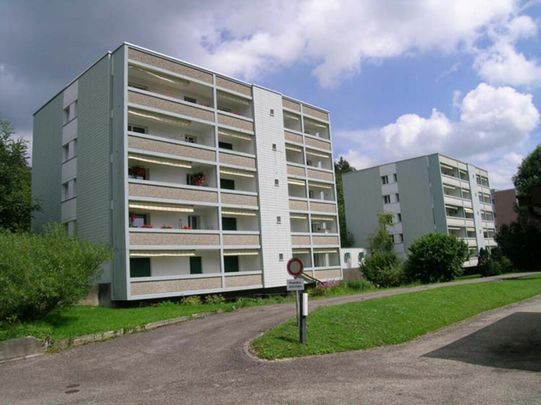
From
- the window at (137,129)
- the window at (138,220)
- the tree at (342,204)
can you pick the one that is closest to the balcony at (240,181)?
the window at (137,129)

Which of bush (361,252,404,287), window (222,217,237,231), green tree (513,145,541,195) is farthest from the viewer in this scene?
green tree (513,145,541,195)

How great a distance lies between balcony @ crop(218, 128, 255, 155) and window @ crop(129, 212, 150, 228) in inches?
324

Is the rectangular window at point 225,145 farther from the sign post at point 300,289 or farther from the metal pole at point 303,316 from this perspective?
the metal pole at point 303,316

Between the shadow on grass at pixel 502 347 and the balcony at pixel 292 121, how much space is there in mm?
26452

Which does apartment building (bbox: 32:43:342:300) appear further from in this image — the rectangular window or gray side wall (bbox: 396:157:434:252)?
gray side wall (bbox: 396:157:434:252)

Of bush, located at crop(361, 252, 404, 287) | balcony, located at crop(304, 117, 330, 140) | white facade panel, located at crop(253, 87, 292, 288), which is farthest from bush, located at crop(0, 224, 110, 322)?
balcony, located at crop(304, 117, 330, 140)

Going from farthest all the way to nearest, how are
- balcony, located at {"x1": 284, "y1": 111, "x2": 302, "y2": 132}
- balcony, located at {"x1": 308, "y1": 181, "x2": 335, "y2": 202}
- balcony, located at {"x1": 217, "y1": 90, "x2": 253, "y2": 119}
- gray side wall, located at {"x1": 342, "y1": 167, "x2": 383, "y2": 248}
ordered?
gray side wall, located at {"x1": 342, "y1": 167, "x2": 383, "y2": 248}
balcony, located at {"x1": 308, "y1": 181, "x2": 335, "y2": 202}
balcony, located at {"x1": 284, "y1": 111, "x2": 302, "y2": 132}
balcony, located at {"x1": 217, "y1": 90, "x2": 253, "y2": 119}

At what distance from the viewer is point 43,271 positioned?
15875 millimetres

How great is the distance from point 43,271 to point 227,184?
1884cm

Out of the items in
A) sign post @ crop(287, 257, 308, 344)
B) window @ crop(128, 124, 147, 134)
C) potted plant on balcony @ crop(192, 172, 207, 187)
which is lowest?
sign post @ crop(287, 257, 308, 344)

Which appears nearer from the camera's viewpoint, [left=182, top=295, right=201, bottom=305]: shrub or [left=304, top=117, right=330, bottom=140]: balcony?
[left=182, top=295, right=201, bottom=305]: shrub

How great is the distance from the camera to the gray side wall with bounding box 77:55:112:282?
26984mm

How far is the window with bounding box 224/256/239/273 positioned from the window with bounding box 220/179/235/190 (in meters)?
4.81

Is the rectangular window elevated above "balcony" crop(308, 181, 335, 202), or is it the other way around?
the rectangular window
